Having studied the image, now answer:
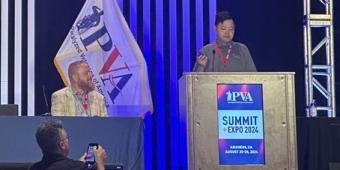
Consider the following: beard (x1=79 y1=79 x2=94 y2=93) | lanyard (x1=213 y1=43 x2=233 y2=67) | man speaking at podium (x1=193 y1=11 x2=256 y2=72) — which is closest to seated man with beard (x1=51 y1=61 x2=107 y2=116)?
beard (x1=79 y1=79 x2=94 y2=93)

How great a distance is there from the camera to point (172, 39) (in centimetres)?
704

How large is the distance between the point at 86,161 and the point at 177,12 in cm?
348

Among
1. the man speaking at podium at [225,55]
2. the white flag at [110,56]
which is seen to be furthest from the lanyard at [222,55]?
the white flag at [110,56]

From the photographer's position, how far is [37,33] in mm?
6832

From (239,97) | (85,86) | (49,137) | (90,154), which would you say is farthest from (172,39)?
(49,137)

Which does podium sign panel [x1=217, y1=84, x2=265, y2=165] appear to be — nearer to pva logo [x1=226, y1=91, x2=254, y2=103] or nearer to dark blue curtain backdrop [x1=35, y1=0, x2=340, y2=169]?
pva logo [x1=226, y1=91, x2=254, y2=103]

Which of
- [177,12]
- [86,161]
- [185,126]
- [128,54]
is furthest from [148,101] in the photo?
[86,161]

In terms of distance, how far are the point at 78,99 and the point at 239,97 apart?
1.72 meters

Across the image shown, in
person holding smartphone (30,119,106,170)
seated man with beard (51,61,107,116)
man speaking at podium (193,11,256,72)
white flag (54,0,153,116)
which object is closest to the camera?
person holding smartphone (30,119,106,170)

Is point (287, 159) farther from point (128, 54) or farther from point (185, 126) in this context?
point (128, 54)

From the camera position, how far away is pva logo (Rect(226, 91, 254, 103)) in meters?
4.41

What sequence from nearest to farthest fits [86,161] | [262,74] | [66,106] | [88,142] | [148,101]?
[86,161] < [88,142] < [262,74] < [66,106] < [148,101]

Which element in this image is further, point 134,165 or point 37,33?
point 37,33

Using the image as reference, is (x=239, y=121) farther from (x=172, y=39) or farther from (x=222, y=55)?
(x=172, y=39)
